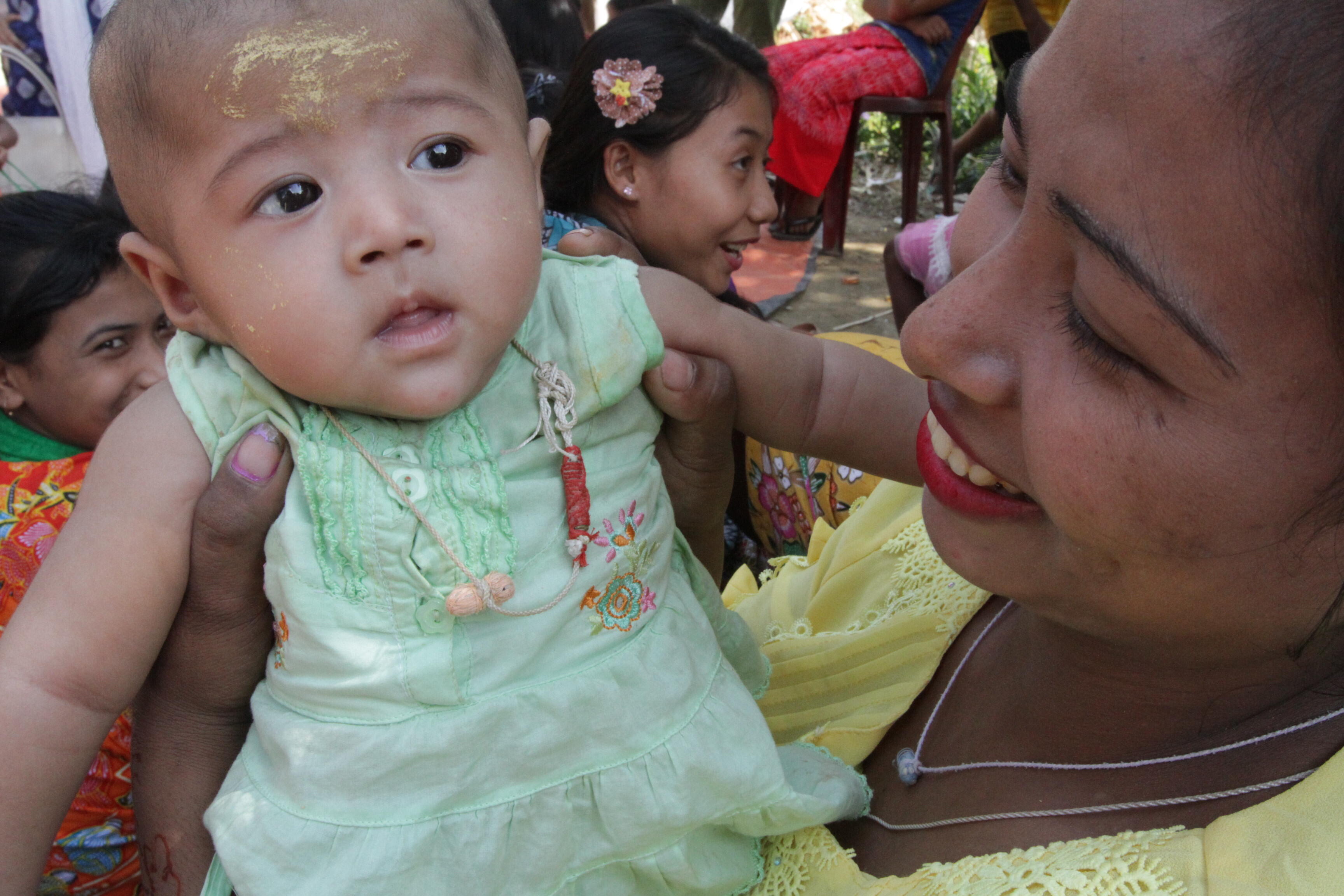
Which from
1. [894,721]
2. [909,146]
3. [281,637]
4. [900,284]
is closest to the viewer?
[281,637]

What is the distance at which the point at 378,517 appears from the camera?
4.20ft

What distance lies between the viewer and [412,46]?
127 cm

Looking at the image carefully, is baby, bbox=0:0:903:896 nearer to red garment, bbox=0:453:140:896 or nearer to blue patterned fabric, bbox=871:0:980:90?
red garment, bbox=0:453:140:896

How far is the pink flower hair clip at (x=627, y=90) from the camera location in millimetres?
3471

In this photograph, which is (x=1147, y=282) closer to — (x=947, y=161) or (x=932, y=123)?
(x=947, y=161)

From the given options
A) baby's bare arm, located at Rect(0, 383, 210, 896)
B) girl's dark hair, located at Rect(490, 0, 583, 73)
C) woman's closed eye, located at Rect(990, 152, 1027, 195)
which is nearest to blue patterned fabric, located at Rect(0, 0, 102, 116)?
girl's dark hair, located at Rect(490, 0, 583, 73)

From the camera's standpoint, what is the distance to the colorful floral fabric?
102 inches

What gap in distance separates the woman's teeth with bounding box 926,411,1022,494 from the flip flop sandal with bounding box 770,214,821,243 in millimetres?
7565

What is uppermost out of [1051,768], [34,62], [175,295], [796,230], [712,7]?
[175,295]

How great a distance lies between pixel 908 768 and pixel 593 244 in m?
1.54

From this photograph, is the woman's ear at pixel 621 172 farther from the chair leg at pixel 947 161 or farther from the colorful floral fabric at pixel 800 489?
the chair leg at pixel 947 161

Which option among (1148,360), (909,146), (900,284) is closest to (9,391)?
(1148,360)

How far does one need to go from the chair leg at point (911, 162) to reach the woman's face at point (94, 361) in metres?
6.08

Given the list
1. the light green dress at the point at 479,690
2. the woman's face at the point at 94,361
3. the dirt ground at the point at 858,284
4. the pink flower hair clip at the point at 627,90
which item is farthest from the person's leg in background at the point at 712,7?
the light green dress at the point at 479,690
